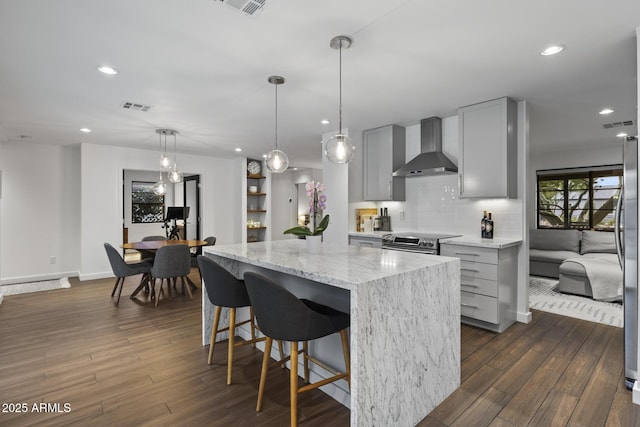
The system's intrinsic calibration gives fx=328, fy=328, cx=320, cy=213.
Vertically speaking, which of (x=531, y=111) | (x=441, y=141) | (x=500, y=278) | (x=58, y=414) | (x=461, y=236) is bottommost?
(x=58, y=414)

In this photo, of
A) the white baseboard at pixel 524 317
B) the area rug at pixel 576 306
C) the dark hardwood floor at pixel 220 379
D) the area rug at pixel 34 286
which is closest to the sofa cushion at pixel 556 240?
the area rug at pixel 576 306

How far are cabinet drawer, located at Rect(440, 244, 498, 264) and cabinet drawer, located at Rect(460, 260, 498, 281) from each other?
1.6 inches

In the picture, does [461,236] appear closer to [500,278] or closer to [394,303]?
[500,278]

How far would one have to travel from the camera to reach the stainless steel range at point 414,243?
3.67 metres

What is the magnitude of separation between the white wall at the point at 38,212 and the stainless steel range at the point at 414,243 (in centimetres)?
579

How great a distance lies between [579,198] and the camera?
20.9ft

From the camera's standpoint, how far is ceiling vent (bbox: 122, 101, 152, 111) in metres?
3.68

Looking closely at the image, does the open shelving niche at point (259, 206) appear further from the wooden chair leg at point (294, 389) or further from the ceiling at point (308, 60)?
the wooden chair leg at point (294, 389)

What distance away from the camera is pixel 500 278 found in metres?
3.34

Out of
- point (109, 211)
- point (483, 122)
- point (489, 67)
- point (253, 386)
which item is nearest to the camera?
point (253, 386)

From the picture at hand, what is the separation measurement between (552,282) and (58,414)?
21.4ft

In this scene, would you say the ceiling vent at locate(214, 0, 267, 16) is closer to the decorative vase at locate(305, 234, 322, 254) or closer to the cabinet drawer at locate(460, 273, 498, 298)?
the decorative vase at locate(305, 234, 322, 254)

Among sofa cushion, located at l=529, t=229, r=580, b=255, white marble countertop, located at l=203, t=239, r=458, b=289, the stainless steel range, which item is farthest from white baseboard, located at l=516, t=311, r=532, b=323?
sofa cushion, located at l=529, t=229, r=580, b=255

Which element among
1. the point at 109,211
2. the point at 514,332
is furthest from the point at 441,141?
the point at 109,211
